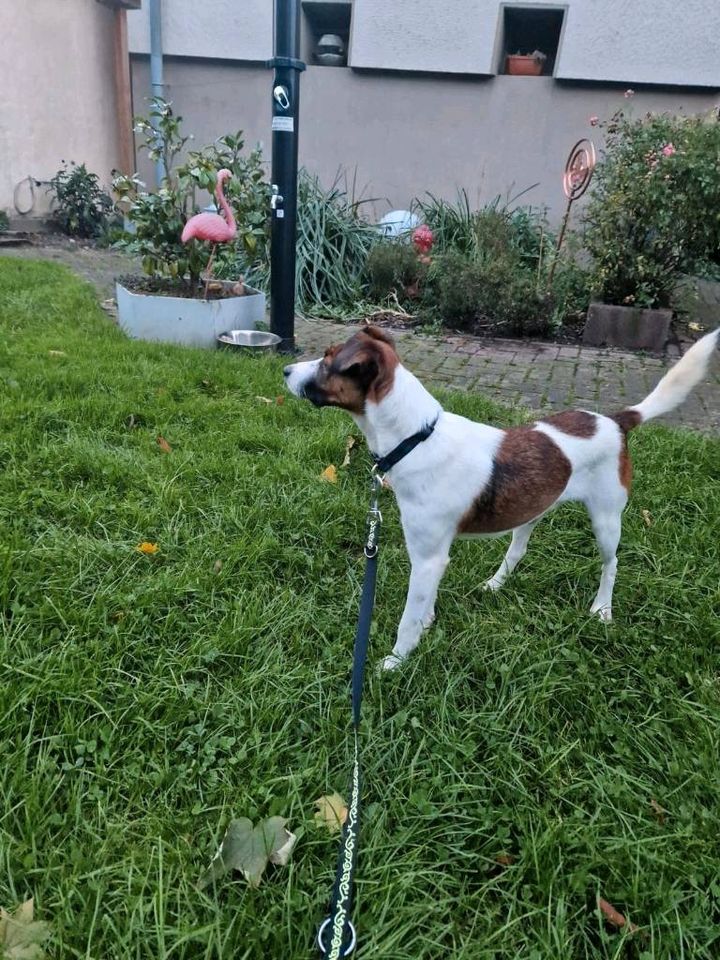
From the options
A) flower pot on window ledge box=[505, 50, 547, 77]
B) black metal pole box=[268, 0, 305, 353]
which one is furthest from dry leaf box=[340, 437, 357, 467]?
flower pot on window ledge box=[505, 50, 547, 77]

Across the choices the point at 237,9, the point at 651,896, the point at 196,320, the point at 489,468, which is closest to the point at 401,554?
the point at 489,468

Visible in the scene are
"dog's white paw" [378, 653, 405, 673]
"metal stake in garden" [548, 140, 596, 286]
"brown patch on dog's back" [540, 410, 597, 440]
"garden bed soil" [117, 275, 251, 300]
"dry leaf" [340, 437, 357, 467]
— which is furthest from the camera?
"metal stake in garden" [548, 140, 596, 286]

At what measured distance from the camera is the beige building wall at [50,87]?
1055cm

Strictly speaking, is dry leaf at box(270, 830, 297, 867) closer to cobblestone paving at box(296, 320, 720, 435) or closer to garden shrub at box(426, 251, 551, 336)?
cobblestone paving at box(296, 320, 720, 435)

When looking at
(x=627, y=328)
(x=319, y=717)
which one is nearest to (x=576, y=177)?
(x=627, y=328)

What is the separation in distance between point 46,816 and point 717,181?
7232mm

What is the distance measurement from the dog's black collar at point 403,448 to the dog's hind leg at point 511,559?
2.71 feet

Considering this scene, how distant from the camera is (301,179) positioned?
9516 millimetres

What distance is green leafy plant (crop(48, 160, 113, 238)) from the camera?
1155cm

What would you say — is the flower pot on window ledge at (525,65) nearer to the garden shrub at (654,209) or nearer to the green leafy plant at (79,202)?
the garden shrub at (654,209)

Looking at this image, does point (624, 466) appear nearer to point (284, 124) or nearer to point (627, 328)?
point (284, 124)

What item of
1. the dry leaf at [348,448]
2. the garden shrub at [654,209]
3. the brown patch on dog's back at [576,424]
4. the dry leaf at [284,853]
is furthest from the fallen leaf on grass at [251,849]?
the garden shrub at [654,209]

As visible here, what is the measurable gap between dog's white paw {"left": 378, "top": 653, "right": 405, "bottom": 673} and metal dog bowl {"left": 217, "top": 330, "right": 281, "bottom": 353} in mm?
3860

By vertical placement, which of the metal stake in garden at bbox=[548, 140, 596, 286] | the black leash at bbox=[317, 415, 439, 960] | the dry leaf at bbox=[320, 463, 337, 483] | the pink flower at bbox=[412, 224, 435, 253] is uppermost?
the metal stake in garden at bbox=[548, 140, 596, 286]
